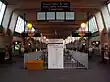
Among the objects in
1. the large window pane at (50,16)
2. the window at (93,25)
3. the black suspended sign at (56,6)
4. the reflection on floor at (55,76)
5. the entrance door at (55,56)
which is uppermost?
the large window pane at (50,16)

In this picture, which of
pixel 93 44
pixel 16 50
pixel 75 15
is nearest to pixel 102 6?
pixel 75 15

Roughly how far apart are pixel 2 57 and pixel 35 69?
886cm

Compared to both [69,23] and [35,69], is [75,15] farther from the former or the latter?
[35,69]

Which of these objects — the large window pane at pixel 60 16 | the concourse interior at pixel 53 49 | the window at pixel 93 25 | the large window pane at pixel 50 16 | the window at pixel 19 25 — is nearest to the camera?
the concourse interior at pixel 53 49

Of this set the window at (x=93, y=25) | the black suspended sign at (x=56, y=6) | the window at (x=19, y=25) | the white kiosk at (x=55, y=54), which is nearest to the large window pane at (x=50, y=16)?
the window at (x=19, y=25)

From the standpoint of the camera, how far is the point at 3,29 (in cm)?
2861

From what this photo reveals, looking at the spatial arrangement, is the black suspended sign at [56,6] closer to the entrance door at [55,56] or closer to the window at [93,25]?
the entrance door at [55,56]

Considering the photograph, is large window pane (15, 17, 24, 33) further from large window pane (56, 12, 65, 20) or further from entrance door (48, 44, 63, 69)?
entrance door (48, 44, 63, 69)

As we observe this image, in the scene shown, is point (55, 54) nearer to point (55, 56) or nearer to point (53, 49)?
point (55, 56)

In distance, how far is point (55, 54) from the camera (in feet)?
65.5

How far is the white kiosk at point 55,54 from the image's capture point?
783 inches

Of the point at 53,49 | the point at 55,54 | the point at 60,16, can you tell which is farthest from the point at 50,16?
the point at 55,54

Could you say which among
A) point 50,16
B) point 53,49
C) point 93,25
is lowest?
point 53,49

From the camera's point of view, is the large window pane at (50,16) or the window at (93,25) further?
the window at (93,25)
